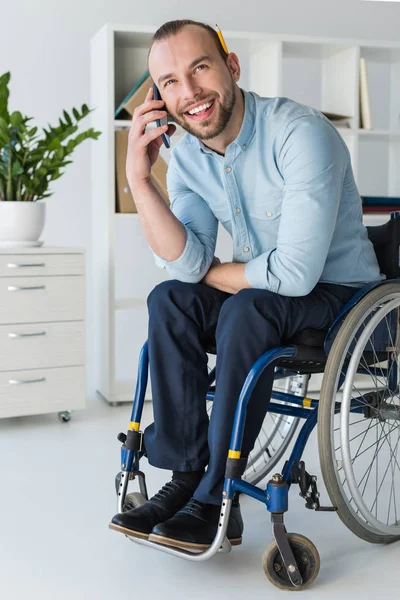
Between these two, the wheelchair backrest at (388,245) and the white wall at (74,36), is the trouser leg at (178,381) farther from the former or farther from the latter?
the white wall at (74,36)

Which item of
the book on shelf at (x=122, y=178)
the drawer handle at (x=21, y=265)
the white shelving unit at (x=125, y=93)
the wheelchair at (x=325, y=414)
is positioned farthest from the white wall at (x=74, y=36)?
the wheelchair at (x=325, y=414)

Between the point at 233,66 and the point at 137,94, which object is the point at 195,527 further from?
the point at 137,94

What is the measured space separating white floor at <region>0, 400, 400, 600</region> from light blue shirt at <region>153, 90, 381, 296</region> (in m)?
0.58

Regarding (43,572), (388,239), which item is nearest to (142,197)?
(388,239)

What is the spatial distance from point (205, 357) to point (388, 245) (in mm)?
556

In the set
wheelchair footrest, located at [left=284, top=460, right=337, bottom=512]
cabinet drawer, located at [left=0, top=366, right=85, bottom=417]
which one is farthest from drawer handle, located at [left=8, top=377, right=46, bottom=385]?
wheelchair footrest, located at [left=284, top=460, right=337, bottom=512]

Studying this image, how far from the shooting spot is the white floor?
163 centimetres

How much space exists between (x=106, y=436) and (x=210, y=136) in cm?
131

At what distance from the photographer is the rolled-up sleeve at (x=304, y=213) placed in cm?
166

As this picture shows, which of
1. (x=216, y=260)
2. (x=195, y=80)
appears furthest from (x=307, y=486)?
(x=195, y=80)

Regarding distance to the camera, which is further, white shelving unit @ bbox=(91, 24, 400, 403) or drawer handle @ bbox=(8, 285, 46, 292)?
white shelving unit @ bbox=(91, 24, 400, 403)

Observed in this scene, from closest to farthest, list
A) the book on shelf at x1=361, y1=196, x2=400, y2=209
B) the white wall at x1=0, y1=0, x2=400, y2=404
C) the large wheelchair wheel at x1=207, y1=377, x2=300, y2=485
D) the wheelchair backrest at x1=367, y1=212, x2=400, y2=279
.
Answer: the wheelchair backrest at x1=367, y1=212, x2=400, y2=279 < the large wheelchair wheel at x1=207, y1=377, x2=300, y2=485 < the book on shelf at x1=361, y1=196, x2=400, y2=209 < the white wall at x1=0, y1=0, x2=400, y2=404

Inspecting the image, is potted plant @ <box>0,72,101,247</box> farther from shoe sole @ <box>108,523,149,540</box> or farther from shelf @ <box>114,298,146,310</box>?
shoe sole @ <box>108,523,149,540</box>

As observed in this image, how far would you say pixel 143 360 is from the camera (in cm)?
183
